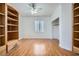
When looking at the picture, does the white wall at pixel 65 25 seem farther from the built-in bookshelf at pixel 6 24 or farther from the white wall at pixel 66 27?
the built-in bookshelf at pixel 6 24

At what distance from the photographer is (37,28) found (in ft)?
14.6

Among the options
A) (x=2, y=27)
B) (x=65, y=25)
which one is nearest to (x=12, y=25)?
(x=2, y=27)

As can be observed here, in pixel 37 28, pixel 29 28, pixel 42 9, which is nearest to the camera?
pixel 29 28

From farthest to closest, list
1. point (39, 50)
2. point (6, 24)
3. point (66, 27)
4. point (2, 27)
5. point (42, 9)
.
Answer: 1. point (42, 9)
2. point (66, 27)
3. point (39, 50)
4. point (6, 24)
5. point (2, 27)

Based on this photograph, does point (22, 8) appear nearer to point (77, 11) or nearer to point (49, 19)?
point (49, 19)

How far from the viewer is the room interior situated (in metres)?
3.81

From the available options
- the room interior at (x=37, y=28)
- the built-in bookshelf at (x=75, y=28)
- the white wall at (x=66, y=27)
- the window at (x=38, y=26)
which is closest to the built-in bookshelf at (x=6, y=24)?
the room interior at (x=37, y=28)

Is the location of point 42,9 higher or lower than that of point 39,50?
higher

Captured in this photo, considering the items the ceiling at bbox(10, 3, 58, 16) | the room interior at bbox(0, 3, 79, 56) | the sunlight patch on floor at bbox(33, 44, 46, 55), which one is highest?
the ceiling at bbox(10, 3, 58, 16)

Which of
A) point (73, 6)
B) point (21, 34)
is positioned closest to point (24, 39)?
point (21, 34)

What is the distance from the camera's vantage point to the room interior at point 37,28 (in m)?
3.81

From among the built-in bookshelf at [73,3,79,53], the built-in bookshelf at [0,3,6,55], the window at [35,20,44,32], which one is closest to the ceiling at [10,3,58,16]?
the window at [35,20,44,32]

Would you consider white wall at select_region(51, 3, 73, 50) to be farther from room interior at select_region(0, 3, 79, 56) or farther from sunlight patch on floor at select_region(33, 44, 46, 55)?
sunlight patch on floor at select_region(33, 44, 46, 55)

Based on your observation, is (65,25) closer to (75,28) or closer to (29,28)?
(75,28)
